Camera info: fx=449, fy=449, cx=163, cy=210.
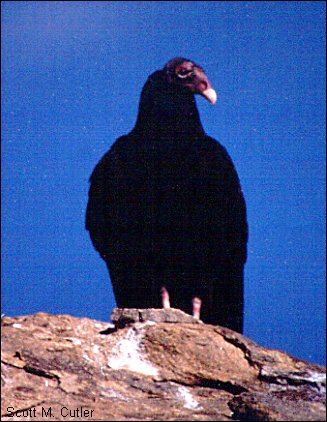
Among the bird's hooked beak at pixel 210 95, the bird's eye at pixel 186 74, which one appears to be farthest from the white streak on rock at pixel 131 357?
the bird's eye at pixel 186 74

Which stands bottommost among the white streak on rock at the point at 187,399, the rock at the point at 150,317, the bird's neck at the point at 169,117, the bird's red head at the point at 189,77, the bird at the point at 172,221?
the white streak on rock at the point at 187,399

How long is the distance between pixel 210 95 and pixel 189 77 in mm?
311

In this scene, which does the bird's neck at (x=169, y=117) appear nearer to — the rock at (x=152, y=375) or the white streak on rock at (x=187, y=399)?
the rock at (x=152, y=375)

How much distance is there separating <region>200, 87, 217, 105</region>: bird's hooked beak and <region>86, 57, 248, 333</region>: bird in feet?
0.06

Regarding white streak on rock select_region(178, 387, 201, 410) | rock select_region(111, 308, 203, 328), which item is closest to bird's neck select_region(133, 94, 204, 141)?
rock select_region(111, 308, 203, 328)

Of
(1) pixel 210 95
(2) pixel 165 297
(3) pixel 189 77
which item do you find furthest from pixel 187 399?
(3) pixel 189 77

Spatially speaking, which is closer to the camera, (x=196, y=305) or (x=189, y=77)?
(x=196, y=305)

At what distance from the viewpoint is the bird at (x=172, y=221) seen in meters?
4.36

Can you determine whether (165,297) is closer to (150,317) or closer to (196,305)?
(196,305)

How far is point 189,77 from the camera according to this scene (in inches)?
187

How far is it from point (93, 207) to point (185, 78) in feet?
5.48

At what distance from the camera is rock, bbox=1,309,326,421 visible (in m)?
2.05

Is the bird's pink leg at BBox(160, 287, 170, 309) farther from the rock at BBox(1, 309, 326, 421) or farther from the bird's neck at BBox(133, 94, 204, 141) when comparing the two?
the bird's neck at BBox(133, 94, 204, 141)

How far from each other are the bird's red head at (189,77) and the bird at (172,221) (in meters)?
0.04
